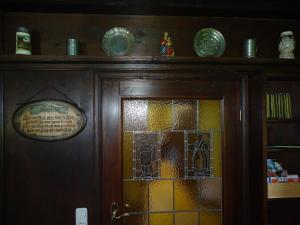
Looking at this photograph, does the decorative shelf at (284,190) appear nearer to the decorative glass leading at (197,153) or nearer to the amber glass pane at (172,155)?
the decorative glass leading at (197,153)

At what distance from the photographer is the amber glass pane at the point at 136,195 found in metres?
2.16

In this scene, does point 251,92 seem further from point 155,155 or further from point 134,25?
point 134,25

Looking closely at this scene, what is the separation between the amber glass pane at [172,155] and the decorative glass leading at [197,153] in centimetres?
5

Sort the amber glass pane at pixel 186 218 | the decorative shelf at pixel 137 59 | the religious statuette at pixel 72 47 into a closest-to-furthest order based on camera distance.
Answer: the decorative shelf at pixel 137 59, the religious statuette at pixel 72 47, the amber glass pane at pixel 186 218

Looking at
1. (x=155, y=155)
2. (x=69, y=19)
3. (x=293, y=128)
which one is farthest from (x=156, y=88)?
(x=293, y=128)

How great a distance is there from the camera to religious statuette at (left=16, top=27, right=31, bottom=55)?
201cm

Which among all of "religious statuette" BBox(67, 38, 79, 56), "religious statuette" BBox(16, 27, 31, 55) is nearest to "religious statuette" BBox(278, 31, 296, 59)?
"religious statuette" BBox(67, 38, 79, 56)

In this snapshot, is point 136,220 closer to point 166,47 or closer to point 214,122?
point 214,122

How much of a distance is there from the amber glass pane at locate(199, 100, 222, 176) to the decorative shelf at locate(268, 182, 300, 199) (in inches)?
15.4

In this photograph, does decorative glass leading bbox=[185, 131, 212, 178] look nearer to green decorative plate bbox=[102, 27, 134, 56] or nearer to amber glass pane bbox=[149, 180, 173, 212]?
amber glass pane bbox=[149, 180, 173, 212]

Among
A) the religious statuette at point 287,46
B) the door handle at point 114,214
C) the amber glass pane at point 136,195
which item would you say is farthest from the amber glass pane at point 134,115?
the religious statuette at point 287,46

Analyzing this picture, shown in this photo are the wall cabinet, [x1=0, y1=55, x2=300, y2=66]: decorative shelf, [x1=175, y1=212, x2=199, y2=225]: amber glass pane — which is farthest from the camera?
the wall cabinet

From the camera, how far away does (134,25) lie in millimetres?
2271

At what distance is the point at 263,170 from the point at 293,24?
127cm
